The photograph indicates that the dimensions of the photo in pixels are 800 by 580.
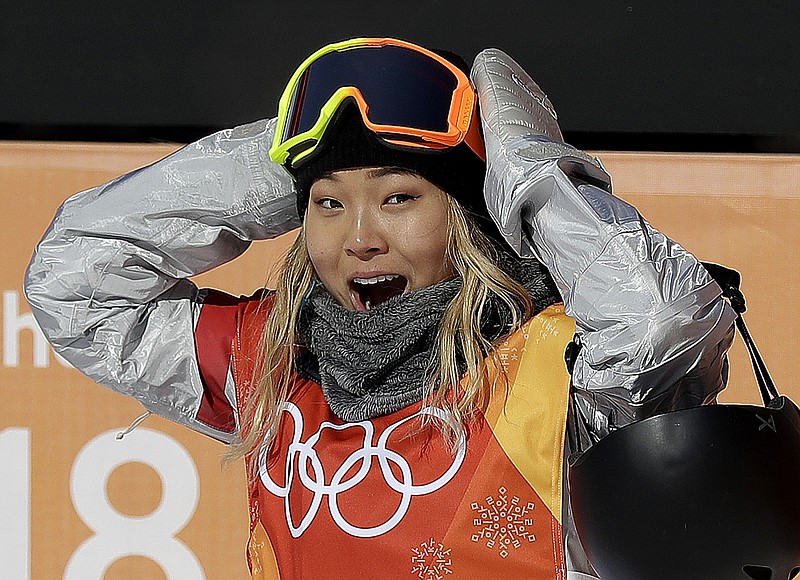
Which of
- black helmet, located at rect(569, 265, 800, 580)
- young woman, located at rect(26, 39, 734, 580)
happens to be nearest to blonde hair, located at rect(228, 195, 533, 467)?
young woman, located at rect(26, 39, 734, 580)

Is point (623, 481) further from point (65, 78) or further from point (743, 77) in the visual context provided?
point (65, 78)

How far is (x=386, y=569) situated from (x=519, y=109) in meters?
0.42

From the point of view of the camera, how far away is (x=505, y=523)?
1.00m

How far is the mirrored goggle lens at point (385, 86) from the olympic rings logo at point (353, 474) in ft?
0.85

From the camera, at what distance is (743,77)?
1.67 metres

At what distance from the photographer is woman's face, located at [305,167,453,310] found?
1.01 metres

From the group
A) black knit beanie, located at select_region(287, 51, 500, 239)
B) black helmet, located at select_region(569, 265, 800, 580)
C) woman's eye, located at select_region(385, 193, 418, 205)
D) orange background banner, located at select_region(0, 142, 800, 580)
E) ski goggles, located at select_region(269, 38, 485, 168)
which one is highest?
ski goggles, located at select_region(269, 38, 485, 168)

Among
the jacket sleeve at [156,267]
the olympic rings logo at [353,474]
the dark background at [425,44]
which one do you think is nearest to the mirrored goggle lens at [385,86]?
the jacket sleeve at [156,267]

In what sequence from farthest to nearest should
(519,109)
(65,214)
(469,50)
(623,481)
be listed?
(469,50) < (65,214) < (519,109) < (623,481)

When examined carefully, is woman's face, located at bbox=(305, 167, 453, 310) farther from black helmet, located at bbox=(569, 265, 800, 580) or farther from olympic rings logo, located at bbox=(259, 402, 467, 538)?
black helmet, located at bbox=(569, 265, 800, 580)

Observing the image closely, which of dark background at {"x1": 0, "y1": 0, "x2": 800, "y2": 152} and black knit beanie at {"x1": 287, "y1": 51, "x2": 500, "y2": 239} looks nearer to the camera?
black knit beanie at {"x1": 287, "y1": 51, "x2": 500, "y2": 239}

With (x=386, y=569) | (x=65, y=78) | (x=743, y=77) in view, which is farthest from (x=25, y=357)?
(x=743, y=77)

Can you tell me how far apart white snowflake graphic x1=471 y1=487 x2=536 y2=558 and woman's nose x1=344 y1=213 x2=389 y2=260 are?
0.77 ft

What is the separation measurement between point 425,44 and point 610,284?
88 cm
